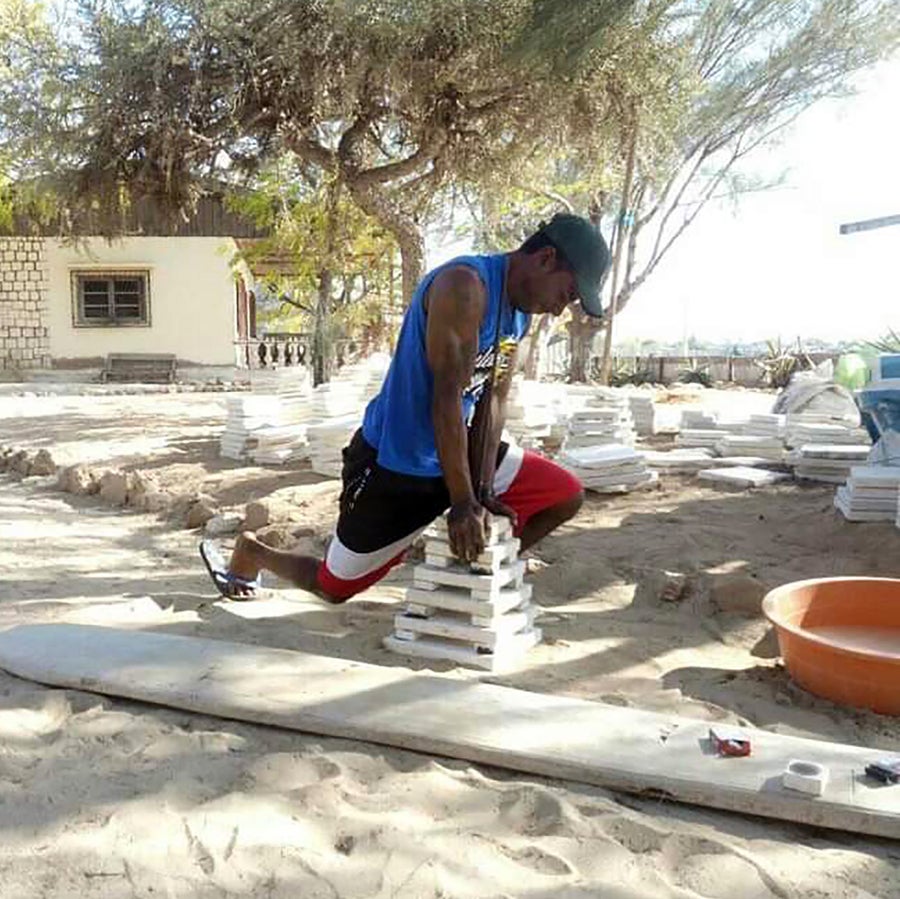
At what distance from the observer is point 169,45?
9.41 m

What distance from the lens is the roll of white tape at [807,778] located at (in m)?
2.12

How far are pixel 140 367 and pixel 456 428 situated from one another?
17.6 m

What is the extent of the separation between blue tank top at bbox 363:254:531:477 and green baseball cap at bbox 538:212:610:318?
21cm

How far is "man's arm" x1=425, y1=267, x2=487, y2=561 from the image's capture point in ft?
9.32

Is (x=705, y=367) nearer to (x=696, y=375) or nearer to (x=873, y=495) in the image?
(x=696, y=375)

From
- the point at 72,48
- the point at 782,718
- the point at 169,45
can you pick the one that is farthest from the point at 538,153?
the point at 782,718

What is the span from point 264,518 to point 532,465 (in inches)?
99.3

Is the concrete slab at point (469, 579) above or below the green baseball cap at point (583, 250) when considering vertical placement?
below

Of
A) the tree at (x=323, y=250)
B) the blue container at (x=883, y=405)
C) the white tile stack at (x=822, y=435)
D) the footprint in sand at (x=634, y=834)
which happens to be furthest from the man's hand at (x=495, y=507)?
the tree at (x=323, y=250)

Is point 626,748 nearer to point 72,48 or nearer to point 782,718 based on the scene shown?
point 782,718

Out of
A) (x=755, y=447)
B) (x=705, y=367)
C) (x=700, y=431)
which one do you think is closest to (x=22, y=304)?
(x=705, y=367)

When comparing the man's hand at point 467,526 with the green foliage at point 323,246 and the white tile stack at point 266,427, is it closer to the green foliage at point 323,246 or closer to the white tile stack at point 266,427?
the white tile stack at point 266,427

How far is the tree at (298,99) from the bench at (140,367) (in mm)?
8098

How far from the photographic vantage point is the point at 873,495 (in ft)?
16.2
